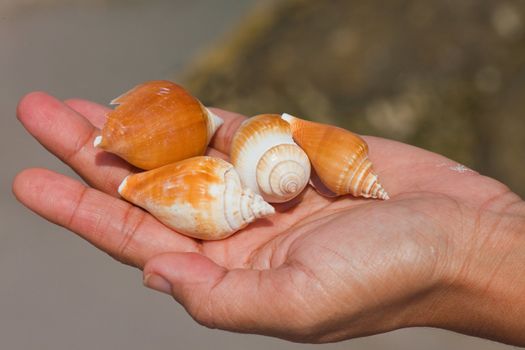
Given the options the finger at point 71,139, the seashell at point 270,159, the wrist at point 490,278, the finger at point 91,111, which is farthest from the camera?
the finger at point 91,111

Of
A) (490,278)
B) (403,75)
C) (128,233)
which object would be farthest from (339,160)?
(403,75)

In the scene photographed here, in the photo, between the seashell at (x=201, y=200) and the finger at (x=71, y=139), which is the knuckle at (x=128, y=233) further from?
the finger at (x=71, y=139)

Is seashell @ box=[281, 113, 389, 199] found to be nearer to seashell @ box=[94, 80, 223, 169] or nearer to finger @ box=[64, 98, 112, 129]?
seashell @ box=[94, 80, 223, 169]

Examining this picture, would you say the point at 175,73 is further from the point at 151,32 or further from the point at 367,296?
the point at 367,296

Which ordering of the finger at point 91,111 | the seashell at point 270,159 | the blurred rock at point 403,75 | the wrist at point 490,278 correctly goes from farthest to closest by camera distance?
the blurred rock at point 403,75 < the finger at point 91,111 < the seashell at point 270,159 < the wrist at point 490,278

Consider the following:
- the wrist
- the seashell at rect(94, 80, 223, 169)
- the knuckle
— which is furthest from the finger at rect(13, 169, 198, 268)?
the wrist

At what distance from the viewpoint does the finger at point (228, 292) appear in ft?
4.65

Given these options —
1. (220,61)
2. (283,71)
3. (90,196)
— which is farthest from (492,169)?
(90,196)

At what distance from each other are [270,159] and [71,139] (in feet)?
2.00

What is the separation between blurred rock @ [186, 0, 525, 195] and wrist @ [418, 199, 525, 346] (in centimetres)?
181

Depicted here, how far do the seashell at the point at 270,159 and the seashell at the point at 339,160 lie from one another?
0.04 m

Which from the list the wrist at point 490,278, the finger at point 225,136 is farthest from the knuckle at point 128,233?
the wrist at point 490,278

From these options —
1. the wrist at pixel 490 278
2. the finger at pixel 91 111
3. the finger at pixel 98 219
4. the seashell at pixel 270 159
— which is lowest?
the wrist at pixel 490 278

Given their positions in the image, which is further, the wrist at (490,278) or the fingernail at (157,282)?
the wrist at (490,278)
